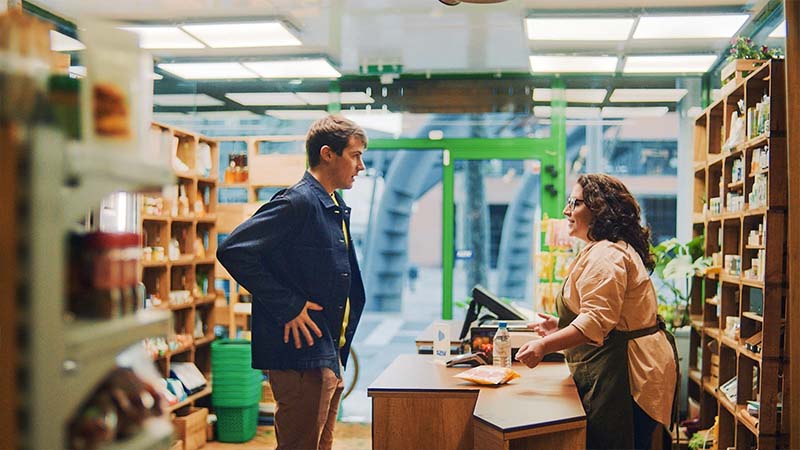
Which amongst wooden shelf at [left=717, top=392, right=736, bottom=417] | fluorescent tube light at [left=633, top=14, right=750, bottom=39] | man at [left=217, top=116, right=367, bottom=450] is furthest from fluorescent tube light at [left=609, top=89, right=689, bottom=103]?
man at [left=217, top=116, right=367, bottom=450]

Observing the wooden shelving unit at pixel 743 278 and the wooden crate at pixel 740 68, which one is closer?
the wooden shelving unit at pixel 743 278

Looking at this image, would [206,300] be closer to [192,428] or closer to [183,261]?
[183,261]

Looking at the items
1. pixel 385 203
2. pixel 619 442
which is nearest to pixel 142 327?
pixel 619 442

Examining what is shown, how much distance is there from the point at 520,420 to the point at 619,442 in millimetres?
709

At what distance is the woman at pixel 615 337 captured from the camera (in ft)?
9.60

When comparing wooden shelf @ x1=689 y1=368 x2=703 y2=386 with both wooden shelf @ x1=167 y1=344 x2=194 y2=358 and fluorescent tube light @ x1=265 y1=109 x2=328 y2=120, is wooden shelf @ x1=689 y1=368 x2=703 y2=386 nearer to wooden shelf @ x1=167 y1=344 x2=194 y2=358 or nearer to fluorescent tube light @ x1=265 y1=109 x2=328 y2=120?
wooden shelf @ x1=167 y1=344 x2=194 y2=358

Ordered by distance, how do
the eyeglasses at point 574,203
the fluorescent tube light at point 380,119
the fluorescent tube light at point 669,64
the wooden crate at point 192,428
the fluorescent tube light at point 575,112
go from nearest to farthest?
the eyeglasses at point 574,203 → the wooden crate at point 192,428 → the fluorescent tube light at point 669,64 → the fluorescent tube light at point 575,112 → the fluorescent tube light at point 380,119

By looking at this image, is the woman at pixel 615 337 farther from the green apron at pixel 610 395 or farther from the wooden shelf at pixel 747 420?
the wooden shelf at pixel 747 420

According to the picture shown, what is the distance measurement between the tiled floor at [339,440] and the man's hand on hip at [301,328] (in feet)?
10.9

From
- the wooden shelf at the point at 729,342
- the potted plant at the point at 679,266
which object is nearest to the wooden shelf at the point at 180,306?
the potted plant at the point at 679,266

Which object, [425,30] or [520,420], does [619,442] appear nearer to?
[520,420]

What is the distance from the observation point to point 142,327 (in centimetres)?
133

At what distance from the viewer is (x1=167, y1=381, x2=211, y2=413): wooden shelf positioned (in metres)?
5.43

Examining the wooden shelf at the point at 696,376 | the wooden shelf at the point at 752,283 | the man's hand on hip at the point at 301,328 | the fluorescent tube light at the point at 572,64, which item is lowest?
the wooden shelf at the point at 696,376
